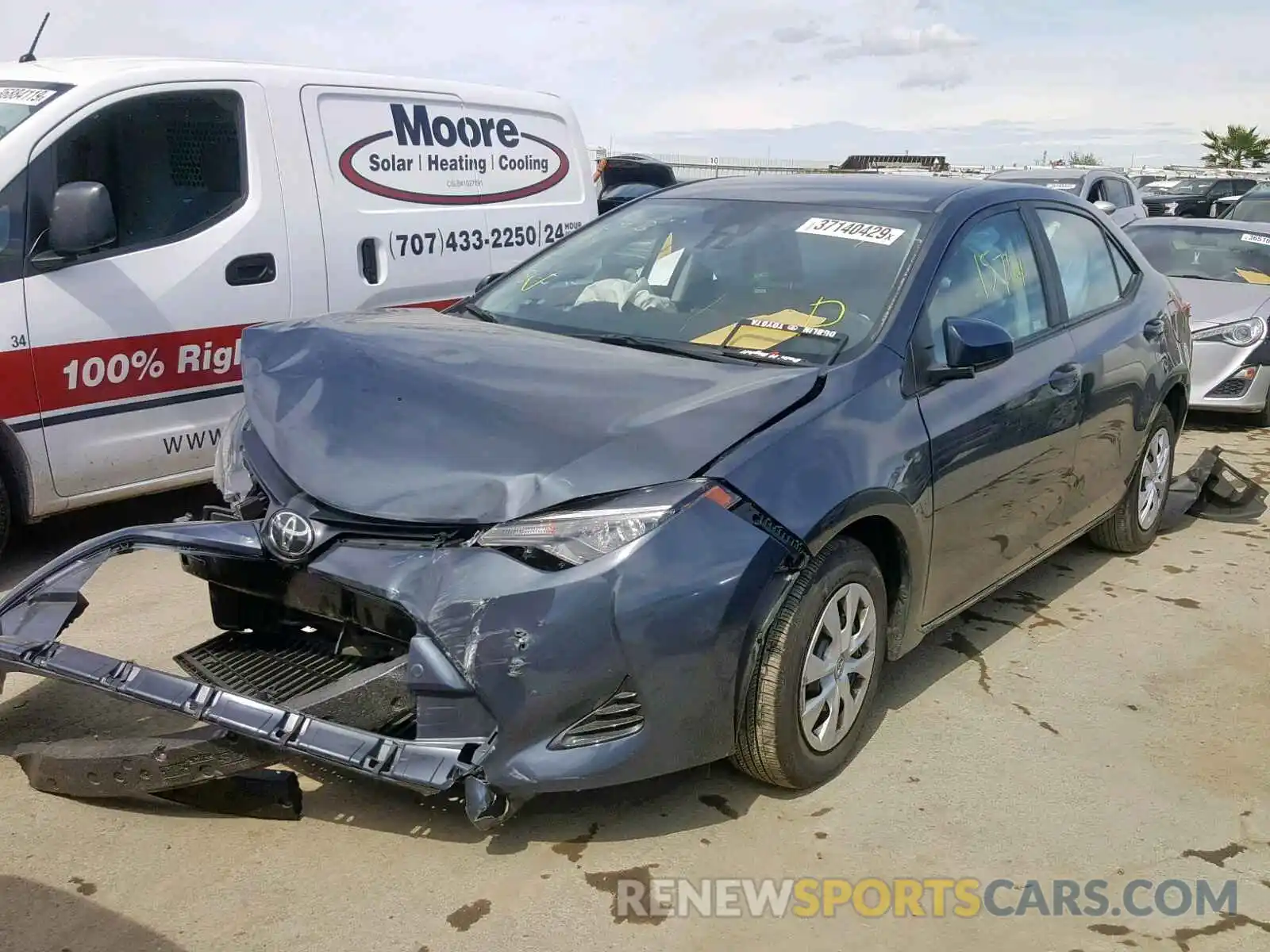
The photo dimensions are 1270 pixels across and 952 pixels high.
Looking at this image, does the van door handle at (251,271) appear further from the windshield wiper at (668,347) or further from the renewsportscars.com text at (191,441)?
the windshield wiper at (668,347)

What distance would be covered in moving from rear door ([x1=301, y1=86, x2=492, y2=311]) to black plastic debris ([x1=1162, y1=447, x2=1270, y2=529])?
156 inches

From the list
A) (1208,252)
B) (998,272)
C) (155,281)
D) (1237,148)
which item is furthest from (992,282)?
(1237,148)

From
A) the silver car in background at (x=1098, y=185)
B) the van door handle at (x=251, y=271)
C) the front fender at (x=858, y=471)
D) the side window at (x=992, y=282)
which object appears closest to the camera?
the front fender at (x=858, y=471)

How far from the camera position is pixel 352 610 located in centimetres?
290

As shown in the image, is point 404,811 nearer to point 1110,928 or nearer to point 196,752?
point 196,752

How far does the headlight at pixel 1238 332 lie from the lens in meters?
8.34

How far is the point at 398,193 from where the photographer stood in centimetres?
603

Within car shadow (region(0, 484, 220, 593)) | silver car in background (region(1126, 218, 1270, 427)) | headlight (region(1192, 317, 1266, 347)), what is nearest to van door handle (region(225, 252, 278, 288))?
car shadow (region(0, 484, 220, 593))

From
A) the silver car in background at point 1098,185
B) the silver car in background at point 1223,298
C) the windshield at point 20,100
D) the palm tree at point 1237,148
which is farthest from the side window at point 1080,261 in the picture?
the palm tree at point 1237,148

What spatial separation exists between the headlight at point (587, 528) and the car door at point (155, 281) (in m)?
2.76

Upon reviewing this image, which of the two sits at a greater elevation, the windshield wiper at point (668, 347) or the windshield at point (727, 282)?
the windshield at point (727, 282)

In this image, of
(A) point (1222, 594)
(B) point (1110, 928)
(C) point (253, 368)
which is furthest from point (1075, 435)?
(C) point (253, 368)

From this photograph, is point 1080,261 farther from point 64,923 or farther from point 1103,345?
point 64,923

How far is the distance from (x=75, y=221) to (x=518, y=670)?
3.03 m
